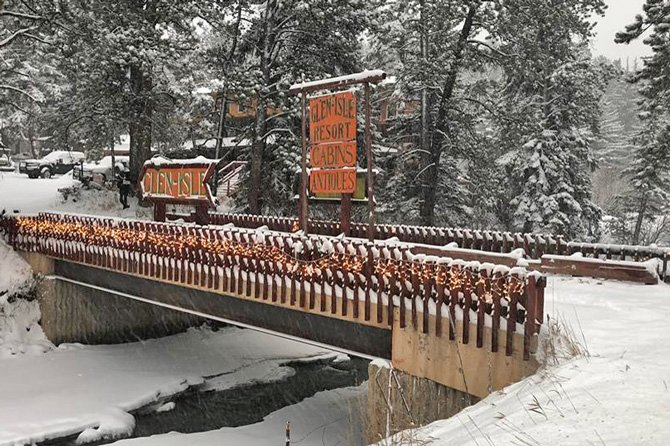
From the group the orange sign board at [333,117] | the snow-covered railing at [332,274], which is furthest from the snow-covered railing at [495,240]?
the orange sign board at [333,117]

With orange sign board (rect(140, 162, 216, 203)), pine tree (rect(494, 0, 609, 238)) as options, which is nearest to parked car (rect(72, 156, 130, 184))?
orange sign board (rect(140, 162, 216, 203))

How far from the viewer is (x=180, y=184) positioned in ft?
53.6

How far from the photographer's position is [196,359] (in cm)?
1908

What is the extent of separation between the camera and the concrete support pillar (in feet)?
25.4

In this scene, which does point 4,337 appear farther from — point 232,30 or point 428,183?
point 428,183

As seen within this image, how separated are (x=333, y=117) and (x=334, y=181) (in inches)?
57.5

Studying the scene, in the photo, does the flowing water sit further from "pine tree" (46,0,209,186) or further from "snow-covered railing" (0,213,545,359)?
"pine tree" (46,0,209,186)

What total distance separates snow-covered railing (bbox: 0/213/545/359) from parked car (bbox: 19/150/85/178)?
26072 mm

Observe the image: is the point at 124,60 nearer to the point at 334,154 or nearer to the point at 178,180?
the point at 178,180

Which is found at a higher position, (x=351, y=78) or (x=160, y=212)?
(x=351, y=78)

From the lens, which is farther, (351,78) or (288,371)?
(288,371)

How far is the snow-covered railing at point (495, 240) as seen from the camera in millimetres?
13121

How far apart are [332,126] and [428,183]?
452 inches

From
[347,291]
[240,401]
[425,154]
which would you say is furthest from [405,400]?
[425,154]
